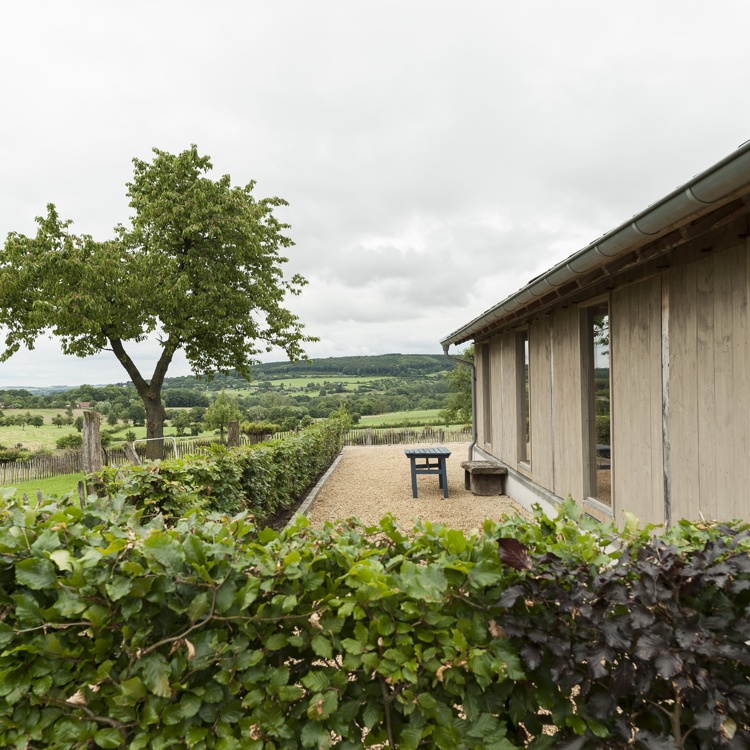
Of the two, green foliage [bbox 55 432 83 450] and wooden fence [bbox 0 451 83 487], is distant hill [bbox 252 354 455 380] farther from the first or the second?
wooden fence [bbox 0 451 83 487]

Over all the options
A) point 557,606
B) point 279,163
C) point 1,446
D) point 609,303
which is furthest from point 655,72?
point 1,446

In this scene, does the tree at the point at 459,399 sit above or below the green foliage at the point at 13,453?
above

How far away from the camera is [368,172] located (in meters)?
18.7

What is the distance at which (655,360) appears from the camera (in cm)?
417

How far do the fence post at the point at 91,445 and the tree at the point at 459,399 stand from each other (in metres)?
24.6

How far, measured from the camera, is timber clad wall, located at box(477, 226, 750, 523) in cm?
319

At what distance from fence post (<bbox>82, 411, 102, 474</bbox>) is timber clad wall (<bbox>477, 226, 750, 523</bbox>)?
590cm

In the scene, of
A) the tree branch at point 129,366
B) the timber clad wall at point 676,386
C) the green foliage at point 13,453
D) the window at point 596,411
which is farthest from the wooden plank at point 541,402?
the green foliage at point 13,453

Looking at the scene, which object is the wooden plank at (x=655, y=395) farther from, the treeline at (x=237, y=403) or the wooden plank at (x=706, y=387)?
the treeline at (x=237, y=403)

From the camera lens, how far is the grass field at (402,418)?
2723 cm

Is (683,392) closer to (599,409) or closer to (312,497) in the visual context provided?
(599,409)

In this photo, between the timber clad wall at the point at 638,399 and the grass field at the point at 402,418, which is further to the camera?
the grass field at the point at 402,418

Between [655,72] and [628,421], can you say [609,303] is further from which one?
[655,72]

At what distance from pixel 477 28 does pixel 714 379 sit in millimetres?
8871
